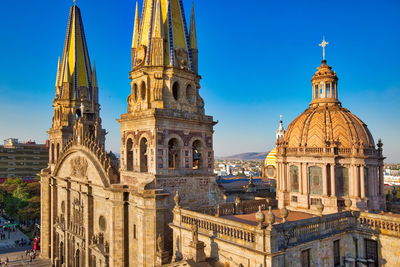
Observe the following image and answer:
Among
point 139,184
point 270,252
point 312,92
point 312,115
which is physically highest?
point 312,92

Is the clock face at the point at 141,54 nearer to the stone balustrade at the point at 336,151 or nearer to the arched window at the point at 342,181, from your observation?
the stone balustrade at the point at 336,151

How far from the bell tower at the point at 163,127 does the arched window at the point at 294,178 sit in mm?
6886

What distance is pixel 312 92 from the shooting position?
3131 centimetres

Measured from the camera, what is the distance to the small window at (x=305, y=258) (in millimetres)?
18109

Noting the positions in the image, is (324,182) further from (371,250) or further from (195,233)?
(195,233)

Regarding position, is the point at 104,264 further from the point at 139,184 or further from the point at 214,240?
the point at 214,240

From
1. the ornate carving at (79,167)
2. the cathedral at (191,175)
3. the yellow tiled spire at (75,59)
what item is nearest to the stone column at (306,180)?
the cathedral at (191,175)

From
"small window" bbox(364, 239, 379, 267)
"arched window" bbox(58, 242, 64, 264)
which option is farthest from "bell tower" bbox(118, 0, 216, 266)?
"arched window" bbox(58, 242, 64, 264)

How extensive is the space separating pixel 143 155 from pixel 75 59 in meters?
26.5

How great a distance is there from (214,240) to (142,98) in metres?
14.6

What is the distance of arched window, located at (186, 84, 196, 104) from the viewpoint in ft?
98.9

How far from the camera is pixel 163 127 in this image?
2716 cm

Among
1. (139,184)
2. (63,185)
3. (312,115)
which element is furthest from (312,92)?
(63,185)

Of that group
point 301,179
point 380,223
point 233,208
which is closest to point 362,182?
point 301,179
